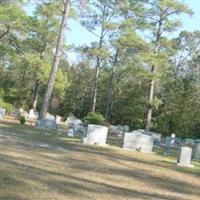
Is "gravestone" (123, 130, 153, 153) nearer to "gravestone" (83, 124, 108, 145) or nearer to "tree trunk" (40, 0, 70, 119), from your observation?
"gravestone" (83, 124, 108, 145)

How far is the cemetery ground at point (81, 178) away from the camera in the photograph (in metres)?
8.81

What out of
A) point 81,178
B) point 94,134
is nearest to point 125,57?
point 94,134

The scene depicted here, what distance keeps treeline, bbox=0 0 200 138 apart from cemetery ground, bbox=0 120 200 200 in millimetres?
19965

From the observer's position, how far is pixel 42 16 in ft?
158

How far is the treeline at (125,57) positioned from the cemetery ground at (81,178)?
19965 mm

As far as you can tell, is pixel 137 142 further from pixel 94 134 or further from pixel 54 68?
pixel 54 68

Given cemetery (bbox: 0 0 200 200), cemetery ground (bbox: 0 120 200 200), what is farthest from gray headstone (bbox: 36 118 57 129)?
cemetery ground (bbox: 0 120 200 200)

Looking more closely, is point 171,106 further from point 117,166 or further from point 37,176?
point 37,176

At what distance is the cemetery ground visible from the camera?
881 cm

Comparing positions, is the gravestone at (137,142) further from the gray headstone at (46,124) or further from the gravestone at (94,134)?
the gray headstone at (46,124)

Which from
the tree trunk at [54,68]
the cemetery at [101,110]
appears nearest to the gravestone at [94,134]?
the cemetery at [101,110]

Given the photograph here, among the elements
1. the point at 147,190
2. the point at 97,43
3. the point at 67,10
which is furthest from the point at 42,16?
the point at 147,190

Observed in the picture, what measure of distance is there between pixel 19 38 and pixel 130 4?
10.0 metres

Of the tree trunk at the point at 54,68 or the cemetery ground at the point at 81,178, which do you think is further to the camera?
the tree trunk at the point at 54,68
